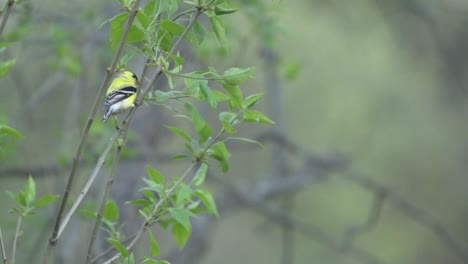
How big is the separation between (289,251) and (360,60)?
5.04 m

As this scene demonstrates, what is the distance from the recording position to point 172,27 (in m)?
2.30

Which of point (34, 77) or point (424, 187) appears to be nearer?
point (34, 77)

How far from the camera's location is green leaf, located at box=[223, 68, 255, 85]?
2.28 metres

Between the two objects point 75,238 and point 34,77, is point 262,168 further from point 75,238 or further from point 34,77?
point 75,238

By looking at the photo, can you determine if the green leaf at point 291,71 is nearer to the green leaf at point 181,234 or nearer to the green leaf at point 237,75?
the green leaf at point 181,234

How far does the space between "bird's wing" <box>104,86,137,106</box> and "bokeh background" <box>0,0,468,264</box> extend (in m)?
1.79

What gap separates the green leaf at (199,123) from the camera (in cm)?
245

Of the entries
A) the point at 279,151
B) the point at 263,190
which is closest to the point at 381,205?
the point at 263,190

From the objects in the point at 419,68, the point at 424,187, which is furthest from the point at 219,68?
the point at 424,187

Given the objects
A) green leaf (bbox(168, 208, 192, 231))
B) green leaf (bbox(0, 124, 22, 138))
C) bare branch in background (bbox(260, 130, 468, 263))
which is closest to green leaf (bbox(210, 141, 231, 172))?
green leaf (bbox(168, 208, 192, 231))

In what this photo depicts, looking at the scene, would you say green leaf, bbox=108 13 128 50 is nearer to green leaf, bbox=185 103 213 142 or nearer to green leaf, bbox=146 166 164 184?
green leaf, bbox=185 103 213 142

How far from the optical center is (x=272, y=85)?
8.72 meters

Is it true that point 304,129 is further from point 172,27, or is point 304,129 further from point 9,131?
point 172,27

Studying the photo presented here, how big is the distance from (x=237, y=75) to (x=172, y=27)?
24 cm
